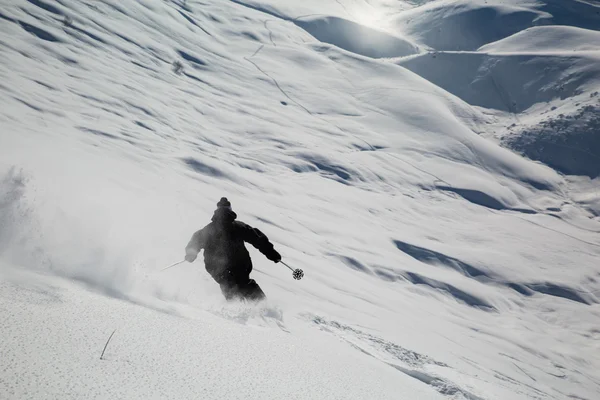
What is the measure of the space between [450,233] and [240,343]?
38.1 meters

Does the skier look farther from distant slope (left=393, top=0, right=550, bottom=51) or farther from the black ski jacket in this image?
distant slope (left=393, top=0, right=550, bottom=51)

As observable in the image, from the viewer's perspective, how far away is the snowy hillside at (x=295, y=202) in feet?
12.2

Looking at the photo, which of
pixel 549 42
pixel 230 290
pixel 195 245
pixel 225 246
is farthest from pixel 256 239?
pixel 549 42

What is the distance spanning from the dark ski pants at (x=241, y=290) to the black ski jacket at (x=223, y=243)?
0.23m

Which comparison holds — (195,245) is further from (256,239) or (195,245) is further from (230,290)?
(230,290)

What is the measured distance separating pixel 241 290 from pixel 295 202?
23.4m

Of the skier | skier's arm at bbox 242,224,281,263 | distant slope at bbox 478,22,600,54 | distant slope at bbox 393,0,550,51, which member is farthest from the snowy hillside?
distant slope at bbox 393,0,550,51

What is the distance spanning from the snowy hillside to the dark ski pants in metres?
0.18

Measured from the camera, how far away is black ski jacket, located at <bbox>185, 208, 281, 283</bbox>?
7.25 metres

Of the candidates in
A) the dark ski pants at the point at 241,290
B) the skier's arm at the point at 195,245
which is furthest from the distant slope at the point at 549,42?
the dark ski pants at the point at 241,290

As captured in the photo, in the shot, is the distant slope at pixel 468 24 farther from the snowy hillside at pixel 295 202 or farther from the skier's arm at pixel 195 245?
the skier's arm at pixel 195 245

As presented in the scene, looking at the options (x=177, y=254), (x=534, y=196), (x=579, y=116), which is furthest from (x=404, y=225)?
(x=579, y=116)

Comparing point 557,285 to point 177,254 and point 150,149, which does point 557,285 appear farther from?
point 177,254

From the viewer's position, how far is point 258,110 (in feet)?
162
